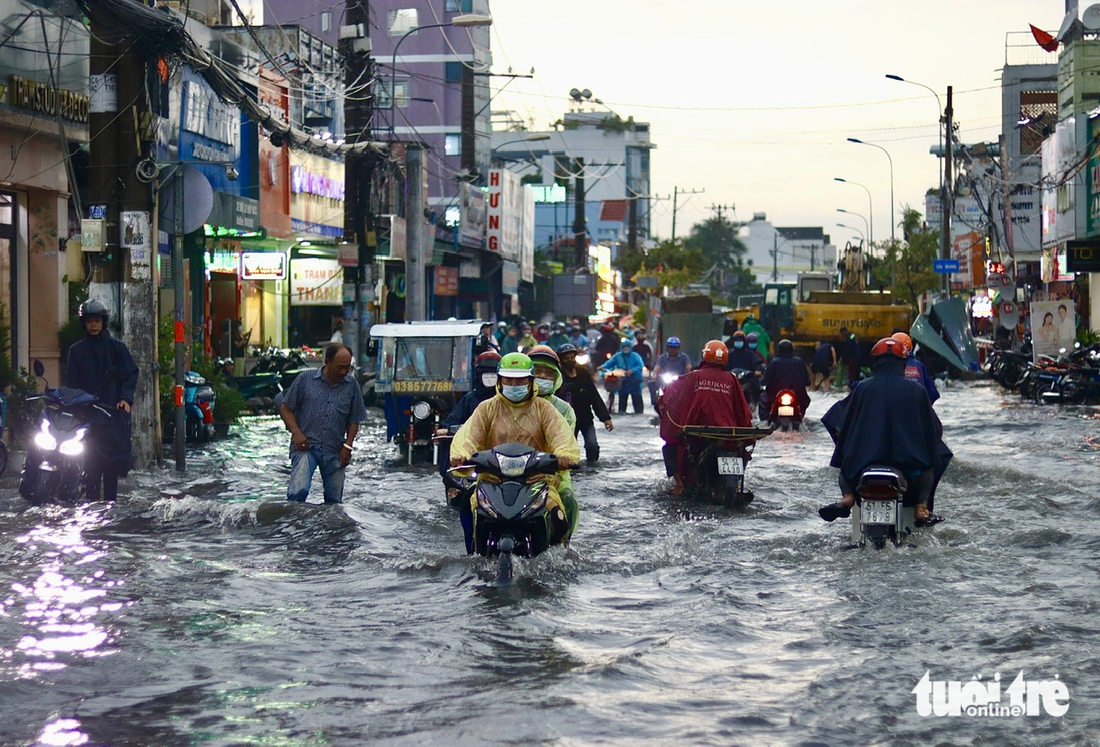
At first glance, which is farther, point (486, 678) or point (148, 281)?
point (148, 281)

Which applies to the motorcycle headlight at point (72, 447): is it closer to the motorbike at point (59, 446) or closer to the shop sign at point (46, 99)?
the motorbike at point (59, 446)

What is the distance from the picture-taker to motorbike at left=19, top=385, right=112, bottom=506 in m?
12.1

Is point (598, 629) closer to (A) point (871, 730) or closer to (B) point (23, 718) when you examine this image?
(A) point (871, 730)

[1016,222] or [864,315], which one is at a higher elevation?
[1016,222]

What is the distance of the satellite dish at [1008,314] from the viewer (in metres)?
A: 43.2

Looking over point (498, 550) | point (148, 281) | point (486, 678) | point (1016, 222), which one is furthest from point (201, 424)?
point (1016, 222)

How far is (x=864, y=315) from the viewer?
128ft

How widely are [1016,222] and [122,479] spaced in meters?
43.5

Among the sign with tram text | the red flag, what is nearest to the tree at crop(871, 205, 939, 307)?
the red flag

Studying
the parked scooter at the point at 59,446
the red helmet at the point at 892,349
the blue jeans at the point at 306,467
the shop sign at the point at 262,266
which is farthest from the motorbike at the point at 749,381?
the red helmet at the point at 892,349

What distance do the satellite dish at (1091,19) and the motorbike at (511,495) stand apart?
41002 millimetres

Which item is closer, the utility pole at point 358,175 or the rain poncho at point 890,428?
the rain poncho at point 890,428

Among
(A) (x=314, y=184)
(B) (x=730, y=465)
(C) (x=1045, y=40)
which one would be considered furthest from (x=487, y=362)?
(C) (x=1045, y=40)

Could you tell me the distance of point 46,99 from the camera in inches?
732
